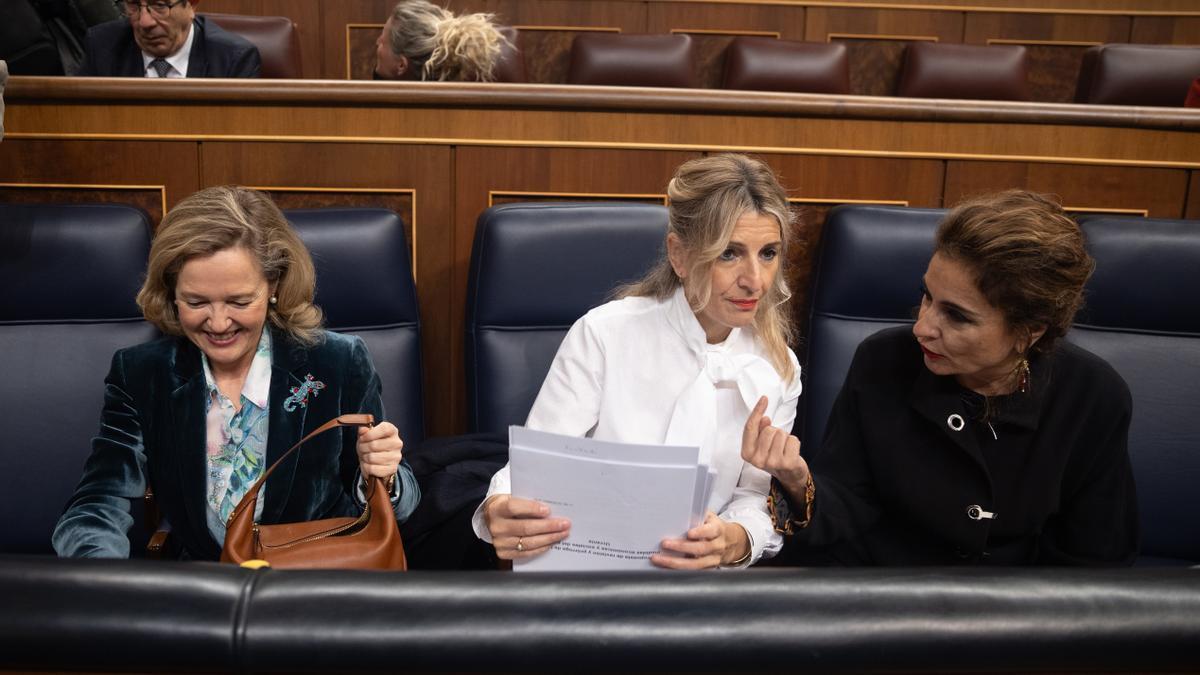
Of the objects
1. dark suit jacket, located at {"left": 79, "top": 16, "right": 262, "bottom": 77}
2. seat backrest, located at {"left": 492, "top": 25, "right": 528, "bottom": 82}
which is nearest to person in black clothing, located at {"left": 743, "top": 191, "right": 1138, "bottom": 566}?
dark suit jacket, located at {"left": 79, "top": 16, "right": 262, "bottom": 77}

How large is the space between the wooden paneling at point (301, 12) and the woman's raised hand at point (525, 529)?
288 cm

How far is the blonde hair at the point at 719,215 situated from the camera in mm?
1382

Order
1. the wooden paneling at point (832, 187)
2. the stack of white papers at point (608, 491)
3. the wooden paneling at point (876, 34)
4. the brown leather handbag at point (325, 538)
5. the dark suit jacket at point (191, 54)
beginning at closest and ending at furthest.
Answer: the stack of white papers at point (608, 491) → the brown leather handbag at point (325, 538) → the wooden paneling at point (832, 187) → the dark suit jacket at point (191, 54) → the wooden paneling at point (876, 34)

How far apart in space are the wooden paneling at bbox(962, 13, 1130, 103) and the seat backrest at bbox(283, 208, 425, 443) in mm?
3000

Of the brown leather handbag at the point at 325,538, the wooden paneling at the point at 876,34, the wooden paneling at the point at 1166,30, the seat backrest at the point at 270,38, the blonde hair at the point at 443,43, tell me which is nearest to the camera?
the brown leather handbag at the point at 325,538

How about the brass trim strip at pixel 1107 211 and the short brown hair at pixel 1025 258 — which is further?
the brass trim strip at pixel 1107 211

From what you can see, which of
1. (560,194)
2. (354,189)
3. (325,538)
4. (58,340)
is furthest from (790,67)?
(325,538)

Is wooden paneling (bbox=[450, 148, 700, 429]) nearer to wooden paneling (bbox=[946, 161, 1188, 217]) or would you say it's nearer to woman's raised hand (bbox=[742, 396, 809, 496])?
wooden paneling (bbox=[946, 161, 1188, 217])

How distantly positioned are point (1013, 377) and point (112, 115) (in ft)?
5.32

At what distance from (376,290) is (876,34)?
2.75 m

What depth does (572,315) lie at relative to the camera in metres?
1.73

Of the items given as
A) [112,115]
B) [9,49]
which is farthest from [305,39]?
[112,115]

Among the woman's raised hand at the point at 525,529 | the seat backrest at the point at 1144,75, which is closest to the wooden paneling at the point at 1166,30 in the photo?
the seat backrest at the point at 1144,75

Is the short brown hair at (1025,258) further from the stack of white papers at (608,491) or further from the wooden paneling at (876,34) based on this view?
the wooden paneling at (876,34)
